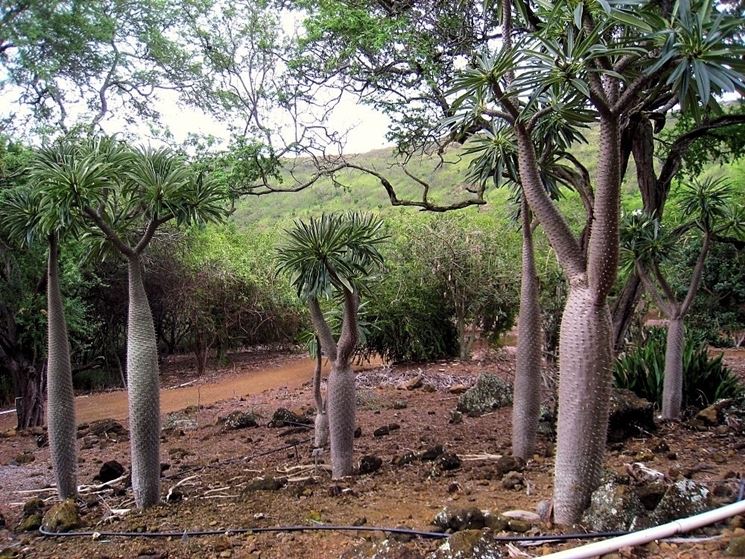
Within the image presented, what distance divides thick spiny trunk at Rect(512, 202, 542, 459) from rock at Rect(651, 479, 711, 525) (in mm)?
2007

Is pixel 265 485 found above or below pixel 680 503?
below

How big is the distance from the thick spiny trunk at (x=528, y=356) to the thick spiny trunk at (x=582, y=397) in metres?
1.76

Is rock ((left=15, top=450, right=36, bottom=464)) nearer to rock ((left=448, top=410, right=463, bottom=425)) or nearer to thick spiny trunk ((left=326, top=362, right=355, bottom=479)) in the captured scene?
thick spiny trunk ((left=326, top=362, right=355, bottom=479))

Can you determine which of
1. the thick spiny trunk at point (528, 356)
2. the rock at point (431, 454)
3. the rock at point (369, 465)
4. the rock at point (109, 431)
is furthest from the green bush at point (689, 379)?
the rock at point (109, 431)

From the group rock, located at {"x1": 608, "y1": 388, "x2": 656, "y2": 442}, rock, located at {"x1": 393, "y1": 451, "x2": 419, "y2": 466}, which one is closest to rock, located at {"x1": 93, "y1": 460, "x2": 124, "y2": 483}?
rock, located at {"x1": 393, "y1": 451, "x2": 419, "y2": 466}

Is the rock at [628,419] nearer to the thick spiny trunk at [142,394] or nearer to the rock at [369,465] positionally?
the rock at [369,465]

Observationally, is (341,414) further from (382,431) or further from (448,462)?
(382,431)

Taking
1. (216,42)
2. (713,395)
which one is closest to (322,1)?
(216,42)

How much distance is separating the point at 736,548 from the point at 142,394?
3.83m

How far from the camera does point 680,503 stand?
3.08 meters

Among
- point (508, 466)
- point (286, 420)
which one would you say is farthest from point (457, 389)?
point (508, 466)

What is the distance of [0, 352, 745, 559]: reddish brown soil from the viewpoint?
12.0 feet

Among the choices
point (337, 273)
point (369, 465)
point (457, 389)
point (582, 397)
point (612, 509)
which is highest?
point (337, 273)

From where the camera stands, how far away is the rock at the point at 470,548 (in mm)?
2621
